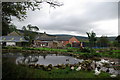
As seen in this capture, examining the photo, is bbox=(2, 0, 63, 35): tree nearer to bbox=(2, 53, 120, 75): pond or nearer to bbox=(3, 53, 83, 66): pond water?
bbox=(2, 53, 120, 75): pond

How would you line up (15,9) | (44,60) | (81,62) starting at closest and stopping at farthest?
(15,9) < (81,62) < (44,60)

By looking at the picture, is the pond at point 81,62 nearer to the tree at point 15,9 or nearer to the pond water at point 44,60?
the pond water at point 44,60

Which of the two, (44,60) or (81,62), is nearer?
(81,62)

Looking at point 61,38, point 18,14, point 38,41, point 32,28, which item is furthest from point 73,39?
point 18,14

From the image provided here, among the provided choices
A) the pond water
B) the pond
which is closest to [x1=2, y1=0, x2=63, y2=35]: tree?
the pond

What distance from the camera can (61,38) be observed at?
1884 inches

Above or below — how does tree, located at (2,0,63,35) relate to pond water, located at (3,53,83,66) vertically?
above

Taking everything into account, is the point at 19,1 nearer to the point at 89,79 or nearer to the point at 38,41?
the point at 89,79

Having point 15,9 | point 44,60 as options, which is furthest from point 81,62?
point 15,9

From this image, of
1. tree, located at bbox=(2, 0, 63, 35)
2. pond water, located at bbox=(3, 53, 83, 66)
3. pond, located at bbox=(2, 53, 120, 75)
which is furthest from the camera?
pond water, located at bbox=(3, 53, 83, 66)

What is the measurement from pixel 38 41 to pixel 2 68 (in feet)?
132

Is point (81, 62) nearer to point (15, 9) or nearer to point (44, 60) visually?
point (44, 60)

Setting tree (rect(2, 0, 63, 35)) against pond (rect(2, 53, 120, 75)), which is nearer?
tree (rect(2, 0, 63, 35))

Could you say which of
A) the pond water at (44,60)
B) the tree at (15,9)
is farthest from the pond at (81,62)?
the tree at (15,9)
